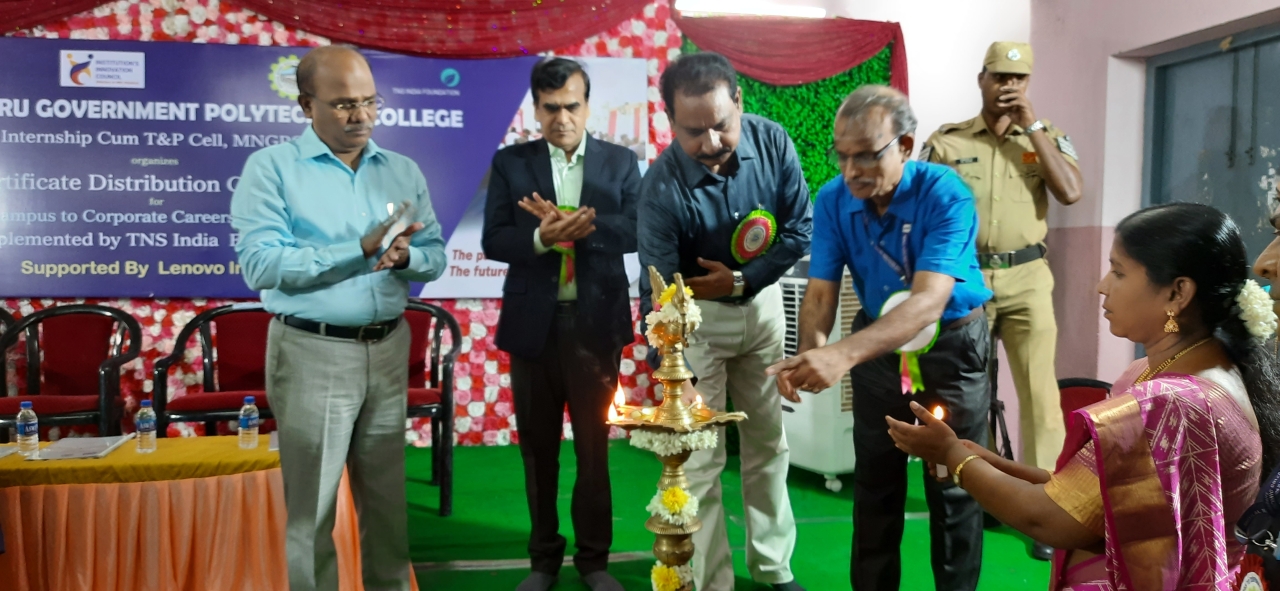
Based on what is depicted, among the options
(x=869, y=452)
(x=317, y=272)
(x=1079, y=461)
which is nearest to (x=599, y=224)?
(x=317, y=272)

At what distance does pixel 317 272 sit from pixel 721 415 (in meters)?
1.37

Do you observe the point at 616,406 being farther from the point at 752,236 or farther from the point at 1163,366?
the point at 752,236

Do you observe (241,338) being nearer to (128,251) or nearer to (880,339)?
(128,251)

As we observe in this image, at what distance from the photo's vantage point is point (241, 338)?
461cm

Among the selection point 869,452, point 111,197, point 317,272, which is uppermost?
point 111,197

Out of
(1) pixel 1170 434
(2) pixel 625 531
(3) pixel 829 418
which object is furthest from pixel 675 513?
(3) pixel 829 418

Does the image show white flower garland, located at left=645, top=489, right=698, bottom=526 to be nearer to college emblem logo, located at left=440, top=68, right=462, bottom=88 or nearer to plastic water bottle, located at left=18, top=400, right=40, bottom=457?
plastic water bottle, located at left=18, top=400, right=40, bottom=457

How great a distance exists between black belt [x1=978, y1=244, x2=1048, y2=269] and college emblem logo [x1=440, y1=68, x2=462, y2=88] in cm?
303

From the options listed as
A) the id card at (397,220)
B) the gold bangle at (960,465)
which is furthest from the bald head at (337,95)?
the gold bangle at (960,465)

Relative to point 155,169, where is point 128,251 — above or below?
below

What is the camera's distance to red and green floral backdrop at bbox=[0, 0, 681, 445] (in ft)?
16.0

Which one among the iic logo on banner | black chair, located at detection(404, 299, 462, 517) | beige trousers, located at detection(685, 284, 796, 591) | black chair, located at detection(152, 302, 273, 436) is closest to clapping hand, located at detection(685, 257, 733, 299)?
beige trousers, located at detection(685, 284, 796, 591)

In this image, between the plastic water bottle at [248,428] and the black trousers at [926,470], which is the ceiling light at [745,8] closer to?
the black trousers at [926,470]

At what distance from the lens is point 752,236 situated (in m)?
2.91
